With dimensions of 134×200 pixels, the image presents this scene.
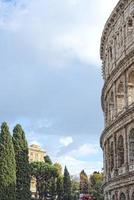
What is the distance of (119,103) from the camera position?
3984cm

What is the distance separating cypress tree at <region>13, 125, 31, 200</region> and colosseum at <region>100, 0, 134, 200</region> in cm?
2069

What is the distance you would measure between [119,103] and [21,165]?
2647 centimetres

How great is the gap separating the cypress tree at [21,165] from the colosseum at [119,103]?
20.7 meters

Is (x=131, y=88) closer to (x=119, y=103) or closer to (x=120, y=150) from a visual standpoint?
(x=119, y=103)

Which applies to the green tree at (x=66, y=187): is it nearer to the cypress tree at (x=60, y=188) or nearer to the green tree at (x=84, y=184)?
the cypress tree at (x=60, y=188)

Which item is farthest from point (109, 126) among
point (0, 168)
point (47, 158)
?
point (47, 158)

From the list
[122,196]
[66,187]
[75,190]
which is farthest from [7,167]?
[75,190]

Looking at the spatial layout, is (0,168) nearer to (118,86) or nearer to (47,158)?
(118,86)

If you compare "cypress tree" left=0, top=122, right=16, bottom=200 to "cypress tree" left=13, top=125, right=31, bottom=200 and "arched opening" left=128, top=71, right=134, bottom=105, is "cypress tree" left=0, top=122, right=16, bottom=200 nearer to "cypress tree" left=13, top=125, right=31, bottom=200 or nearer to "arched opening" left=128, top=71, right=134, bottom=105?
"cypress tree" left=13, top=125, right=31, bottom=200

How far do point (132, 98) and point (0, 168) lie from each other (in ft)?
84.8

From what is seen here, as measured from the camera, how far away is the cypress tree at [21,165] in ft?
204

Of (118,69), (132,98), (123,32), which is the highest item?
(123,32)

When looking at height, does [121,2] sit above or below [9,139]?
above

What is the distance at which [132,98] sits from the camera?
36438 millimetres
